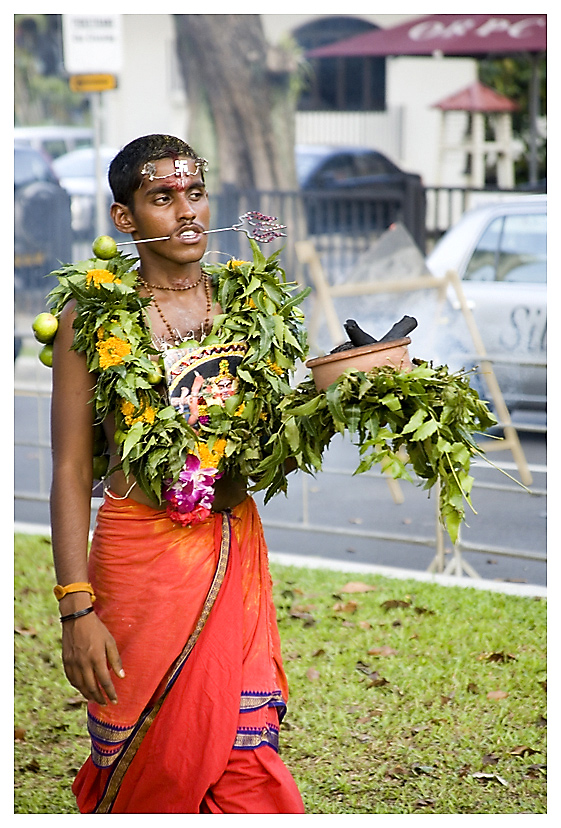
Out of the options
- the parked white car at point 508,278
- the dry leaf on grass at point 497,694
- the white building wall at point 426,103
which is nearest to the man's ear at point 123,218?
the dry leaf on grass at point 497,694

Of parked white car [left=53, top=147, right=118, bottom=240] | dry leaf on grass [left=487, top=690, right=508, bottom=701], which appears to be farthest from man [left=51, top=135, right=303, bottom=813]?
parked white car [left=53, top=147, right=118, bottom=240]

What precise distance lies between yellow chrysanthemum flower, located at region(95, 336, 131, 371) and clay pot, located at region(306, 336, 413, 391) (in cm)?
54

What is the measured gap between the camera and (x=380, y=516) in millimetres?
7840

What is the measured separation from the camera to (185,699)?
9.86 feet

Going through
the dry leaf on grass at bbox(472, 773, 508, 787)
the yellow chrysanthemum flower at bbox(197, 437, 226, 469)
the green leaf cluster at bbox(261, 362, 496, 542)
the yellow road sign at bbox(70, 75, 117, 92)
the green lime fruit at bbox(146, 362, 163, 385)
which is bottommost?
the dry leaf on grass at bbox(472, 773, 508, 787)

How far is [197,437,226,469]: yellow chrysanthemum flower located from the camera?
9.95ft

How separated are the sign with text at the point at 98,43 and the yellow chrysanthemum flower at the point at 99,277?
6.40 metres

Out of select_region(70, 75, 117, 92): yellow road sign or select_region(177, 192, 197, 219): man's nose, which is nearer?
select_region(177, 192, 197, 219): man's nose

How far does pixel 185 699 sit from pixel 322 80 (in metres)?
21.8

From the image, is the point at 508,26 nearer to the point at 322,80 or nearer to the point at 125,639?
the point at 322,80

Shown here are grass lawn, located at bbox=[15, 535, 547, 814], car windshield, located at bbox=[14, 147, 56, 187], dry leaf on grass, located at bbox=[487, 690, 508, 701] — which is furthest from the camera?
car windshield, located at bbox=[14, 147, 56, 187]

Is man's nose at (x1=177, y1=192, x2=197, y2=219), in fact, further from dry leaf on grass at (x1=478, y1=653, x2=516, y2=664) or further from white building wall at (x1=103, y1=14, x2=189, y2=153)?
white building wall at (x1=103, y1=14, x2=189, y2=153)

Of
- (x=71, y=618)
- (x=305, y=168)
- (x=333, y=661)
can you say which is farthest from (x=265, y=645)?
(x=305, y=168)

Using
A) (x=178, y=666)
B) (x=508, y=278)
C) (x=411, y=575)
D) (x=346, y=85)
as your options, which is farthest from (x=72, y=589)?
(x=346, y=85)
